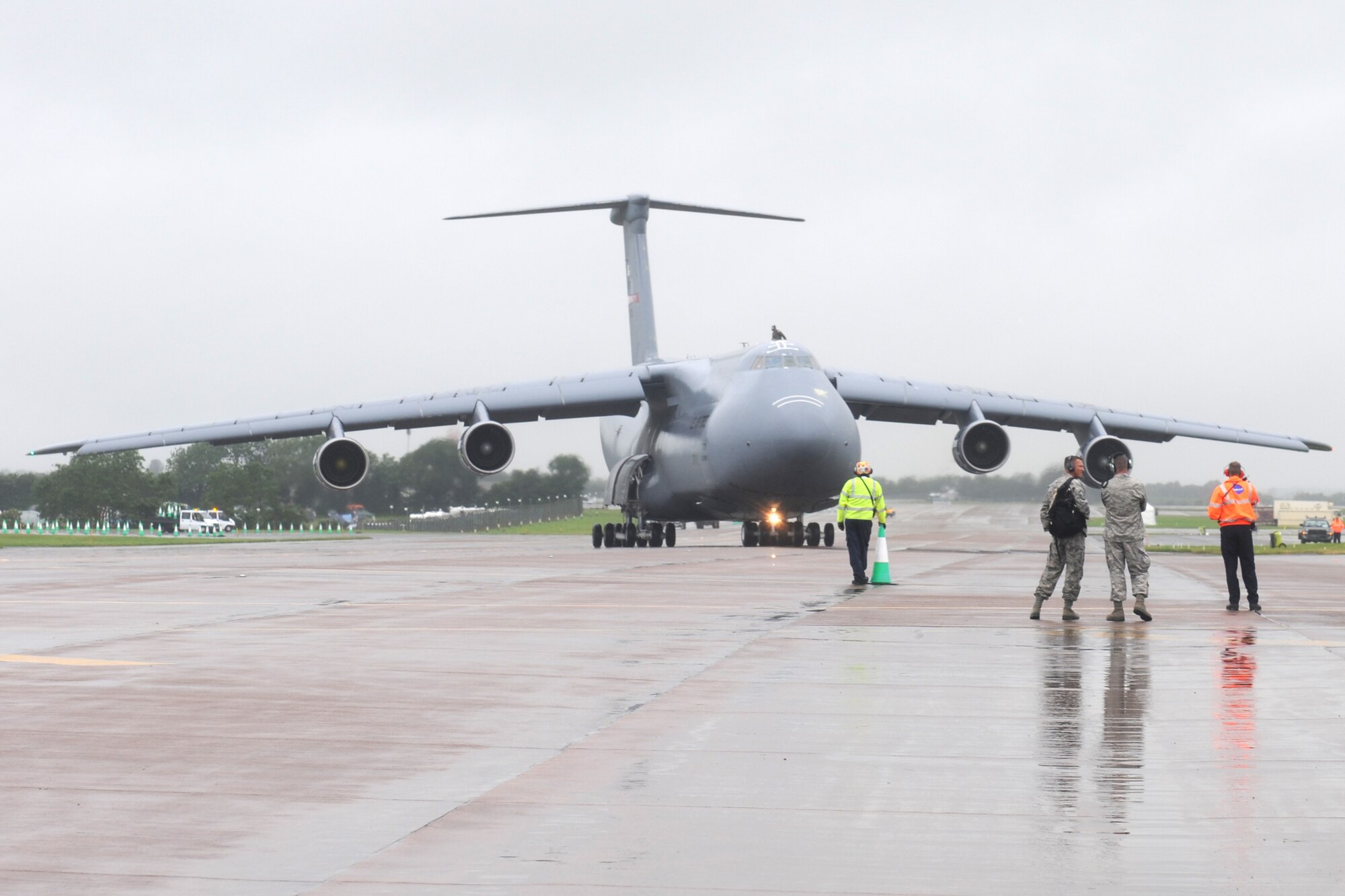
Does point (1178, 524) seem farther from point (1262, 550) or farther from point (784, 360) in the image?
point (784, 360)

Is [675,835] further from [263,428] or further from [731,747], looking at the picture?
[263,428]

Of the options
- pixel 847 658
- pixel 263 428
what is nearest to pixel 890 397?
pixel 263 428

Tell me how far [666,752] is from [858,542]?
11519 mm

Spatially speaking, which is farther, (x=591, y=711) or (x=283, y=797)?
(x=591, y=711)

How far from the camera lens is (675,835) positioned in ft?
15.5

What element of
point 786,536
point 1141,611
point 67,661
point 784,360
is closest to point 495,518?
point 786,536

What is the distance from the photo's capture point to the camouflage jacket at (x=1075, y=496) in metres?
13.6

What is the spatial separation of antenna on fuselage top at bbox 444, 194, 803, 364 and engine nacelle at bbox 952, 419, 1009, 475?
924 cm

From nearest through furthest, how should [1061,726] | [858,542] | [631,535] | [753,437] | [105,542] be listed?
[1061,726]
[858,542]
[753,437]
[631,535]
[105,542]

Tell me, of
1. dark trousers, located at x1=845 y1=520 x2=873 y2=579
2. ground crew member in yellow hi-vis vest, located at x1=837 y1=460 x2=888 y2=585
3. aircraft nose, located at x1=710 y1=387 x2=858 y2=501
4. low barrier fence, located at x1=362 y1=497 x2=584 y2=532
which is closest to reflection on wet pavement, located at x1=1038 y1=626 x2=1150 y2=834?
dark trousers, located at x1=845 y1=520 x2=873 y2=579

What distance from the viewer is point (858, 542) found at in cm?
1752

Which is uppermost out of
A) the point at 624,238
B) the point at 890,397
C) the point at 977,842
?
the point at 624,238

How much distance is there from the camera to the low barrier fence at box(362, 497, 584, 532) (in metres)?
65.9

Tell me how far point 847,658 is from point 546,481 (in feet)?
209
